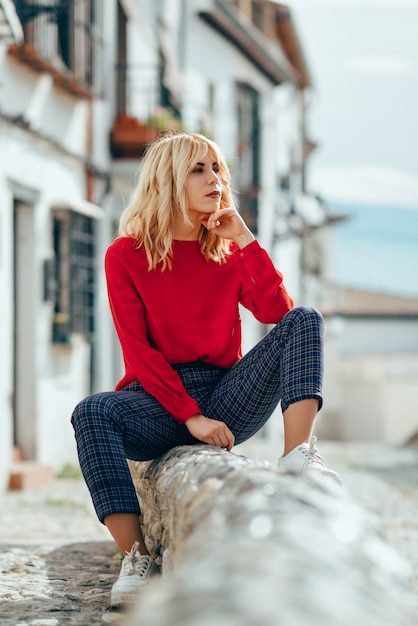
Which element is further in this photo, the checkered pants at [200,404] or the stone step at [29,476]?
the stone step at [29,476]

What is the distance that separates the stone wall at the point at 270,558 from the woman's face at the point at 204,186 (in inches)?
50.3

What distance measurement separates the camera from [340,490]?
2551mm

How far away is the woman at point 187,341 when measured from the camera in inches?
144

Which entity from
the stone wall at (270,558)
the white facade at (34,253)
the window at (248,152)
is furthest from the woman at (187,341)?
the window at (248,152)

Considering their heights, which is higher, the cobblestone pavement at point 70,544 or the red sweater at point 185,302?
the red sweater at point 185,302

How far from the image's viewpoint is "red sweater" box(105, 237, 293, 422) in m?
4.02

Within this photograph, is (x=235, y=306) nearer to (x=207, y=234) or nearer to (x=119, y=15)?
(x=207, y=234)

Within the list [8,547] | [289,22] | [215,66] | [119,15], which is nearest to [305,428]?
[8,547]

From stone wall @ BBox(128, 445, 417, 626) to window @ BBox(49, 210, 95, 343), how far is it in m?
7.96

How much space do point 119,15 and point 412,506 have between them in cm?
698

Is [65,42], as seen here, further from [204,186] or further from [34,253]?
[204,186]

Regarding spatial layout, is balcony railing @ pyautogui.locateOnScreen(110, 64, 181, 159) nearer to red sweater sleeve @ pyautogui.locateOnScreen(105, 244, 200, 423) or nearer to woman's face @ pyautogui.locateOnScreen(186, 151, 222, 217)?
woman's face @ pyautogui.locateOnScreen(186, 151, 222, 217)

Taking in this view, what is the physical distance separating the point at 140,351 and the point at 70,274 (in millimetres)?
7369

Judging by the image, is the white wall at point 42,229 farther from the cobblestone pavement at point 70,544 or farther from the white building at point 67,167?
the cobblestone pavement at point 70,544
